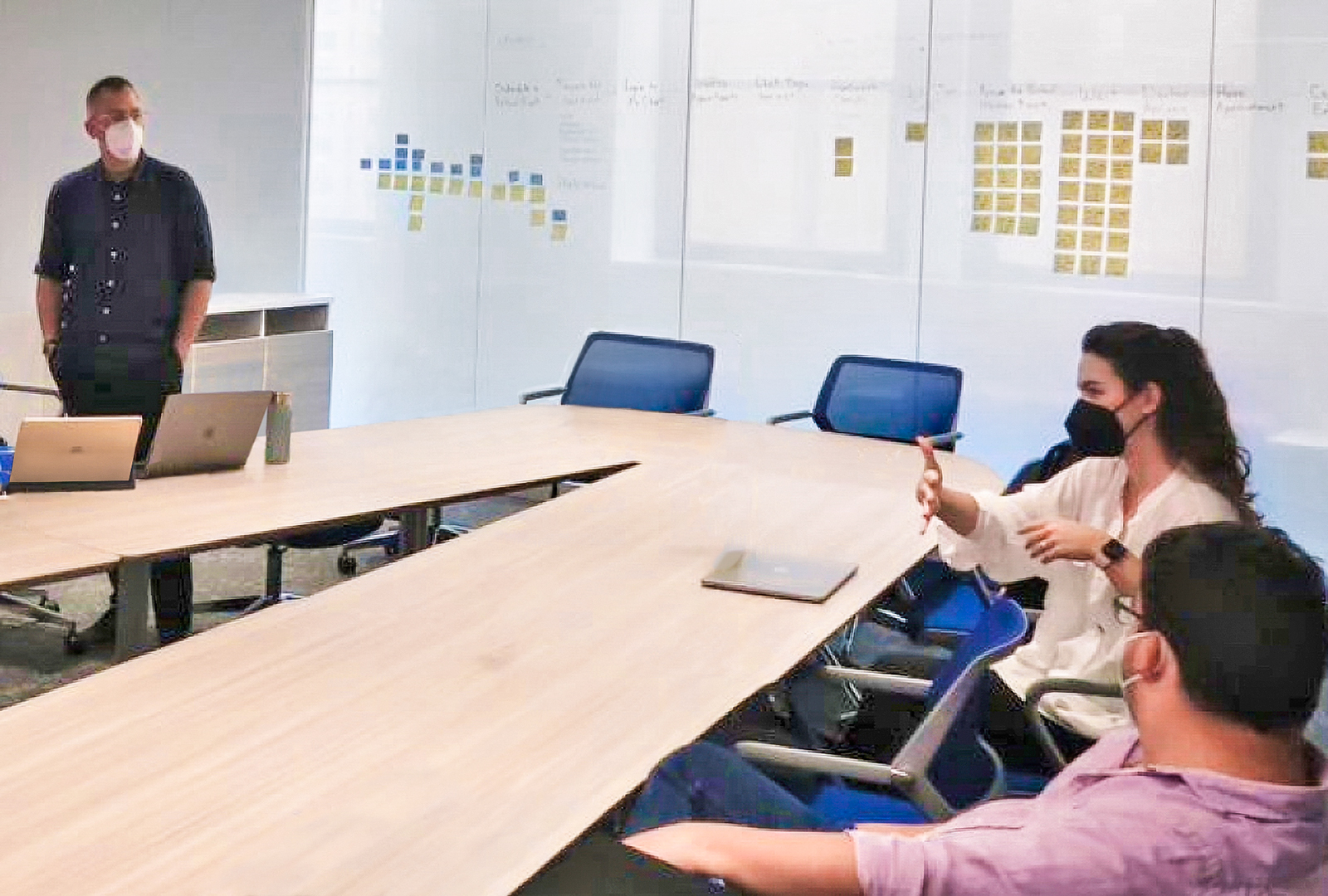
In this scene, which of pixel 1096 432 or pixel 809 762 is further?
pixel 1096 432

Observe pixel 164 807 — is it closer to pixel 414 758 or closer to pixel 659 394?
pixel 414 758

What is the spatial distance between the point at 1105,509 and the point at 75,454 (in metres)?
2.36

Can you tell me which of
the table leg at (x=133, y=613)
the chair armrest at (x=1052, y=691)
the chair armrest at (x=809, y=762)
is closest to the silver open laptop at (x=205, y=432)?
the table leg at (x=133, y=613)

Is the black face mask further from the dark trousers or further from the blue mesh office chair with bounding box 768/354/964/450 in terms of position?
the dark trousers

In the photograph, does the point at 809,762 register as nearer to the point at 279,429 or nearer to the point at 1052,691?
the point at 1052,691

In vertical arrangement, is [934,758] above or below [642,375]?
below

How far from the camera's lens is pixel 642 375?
609cm

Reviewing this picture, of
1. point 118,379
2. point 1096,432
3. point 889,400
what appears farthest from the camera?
point 889,400

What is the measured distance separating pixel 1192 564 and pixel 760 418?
5762 millimetres

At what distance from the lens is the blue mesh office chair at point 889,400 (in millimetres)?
5746

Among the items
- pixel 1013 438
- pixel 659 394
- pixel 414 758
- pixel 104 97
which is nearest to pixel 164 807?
pixel 414 758

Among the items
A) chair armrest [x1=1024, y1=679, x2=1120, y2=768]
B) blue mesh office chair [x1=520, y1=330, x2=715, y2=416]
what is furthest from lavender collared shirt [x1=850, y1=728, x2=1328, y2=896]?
blue mesh office chair [x1=520, y1=330, x2=715, y2=416]

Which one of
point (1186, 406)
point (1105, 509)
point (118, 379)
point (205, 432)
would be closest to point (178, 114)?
point (118, 379)

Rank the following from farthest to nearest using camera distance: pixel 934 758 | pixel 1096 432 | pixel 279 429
→ pixel 279 429
pixel 1096 432
pixel 934 758
